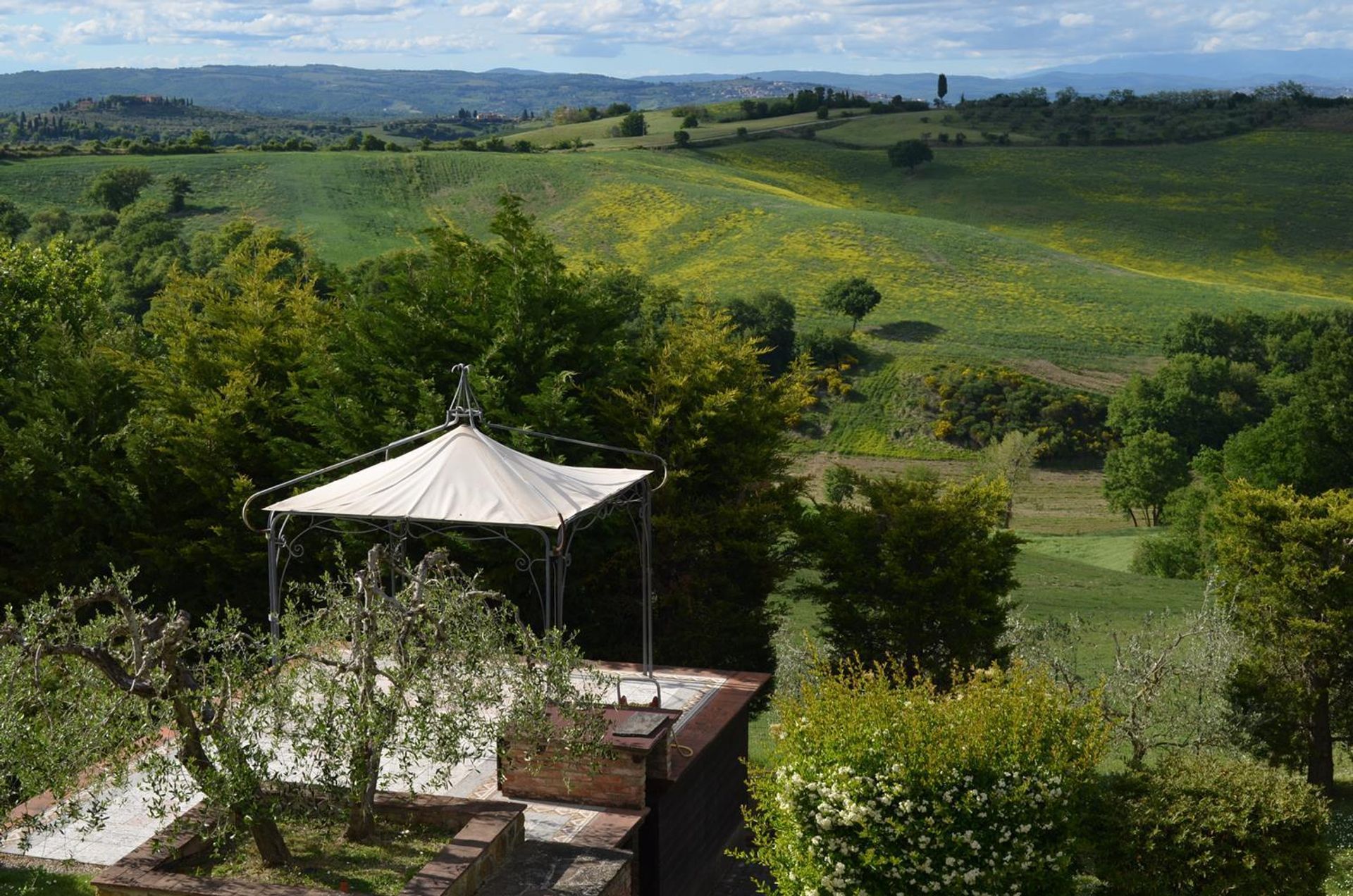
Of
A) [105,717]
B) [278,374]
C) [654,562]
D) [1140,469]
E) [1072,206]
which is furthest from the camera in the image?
[1072,206]

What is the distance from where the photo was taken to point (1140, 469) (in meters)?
56.2

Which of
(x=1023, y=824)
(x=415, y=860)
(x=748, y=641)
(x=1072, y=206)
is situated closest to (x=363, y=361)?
(x=748, y=641)

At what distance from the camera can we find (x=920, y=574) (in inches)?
659

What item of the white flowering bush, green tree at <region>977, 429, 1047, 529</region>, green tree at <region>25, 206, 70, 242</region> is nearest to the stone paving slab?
the white flowering bush

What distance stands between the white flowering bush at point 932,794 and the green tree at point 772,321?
58.0 meters

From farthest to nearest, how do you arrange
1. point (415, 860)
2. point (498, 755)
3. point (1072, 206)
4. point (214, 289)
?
point (1072, 206)
point (214, 289)
point (498, 755)
point (415, 860)

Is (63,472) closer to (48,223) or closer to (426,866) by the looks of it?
(426,866)

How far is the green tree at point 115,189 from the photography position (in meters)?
87.5

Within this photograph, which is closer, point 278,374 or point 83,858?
point 83,858

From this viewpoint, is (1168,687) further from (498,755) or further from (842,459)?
(842,459)

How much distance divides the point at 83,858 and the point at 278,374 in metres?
10.1

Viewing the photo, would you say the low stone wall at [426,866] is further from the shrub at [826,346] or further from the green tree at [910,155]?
the green tree at [910,155]

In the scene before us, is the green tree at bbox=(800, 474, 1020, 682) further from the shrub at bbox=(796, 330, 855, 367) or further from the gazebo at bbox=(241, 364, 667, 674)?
the shrub at bbox=(796, 330, 855, 367)

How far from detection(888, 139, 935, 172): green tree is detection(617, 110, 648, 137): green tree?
2711 cm
